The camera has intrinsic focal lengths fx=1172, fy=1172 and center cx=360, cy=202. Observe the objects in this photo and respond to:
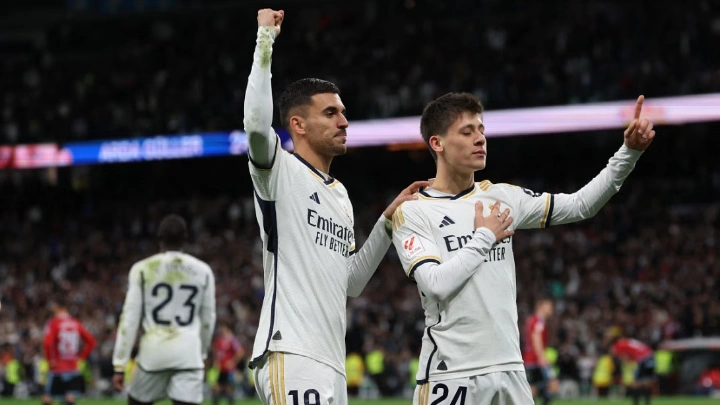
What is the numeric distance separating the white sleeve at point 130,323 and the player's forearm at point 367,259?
440 cm

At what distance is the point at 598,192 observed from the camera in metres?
5.66

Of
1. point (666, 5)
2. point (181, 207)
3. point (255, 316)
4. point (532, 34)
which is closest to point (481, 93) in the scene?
point (532, 34)

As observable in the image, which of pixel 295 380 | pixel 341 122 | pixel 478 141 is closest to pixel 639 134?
pixel 478 141

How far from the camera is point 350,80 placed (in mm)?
31672

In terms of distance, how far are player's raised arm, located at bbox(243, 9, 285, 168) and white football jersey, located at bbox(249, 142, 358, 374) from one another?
0.27 feet

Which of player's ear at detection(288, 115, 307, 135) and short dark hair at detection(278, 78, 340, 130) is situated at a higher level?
short dark hair at detection(278, 78, 340, 130)

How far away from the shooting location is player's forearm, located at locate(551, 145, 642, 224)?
5.61m

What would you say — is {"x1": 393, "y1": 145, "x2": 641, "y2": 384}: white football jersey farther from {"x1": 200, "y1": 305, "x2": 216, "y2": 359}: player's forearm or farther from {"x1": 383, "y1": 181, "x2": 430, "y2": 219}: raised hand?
{"x1": 200, "y1": 305, "x2": 216, "y2": 359}: player's forearm

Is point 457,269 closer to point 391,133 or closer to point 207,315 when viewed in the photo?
point 207,315

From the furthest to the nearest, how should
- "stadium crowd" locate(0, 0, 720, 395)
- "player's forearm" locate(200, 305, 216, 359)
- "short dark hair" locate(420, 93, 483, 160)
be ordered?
1. "stadium crowd" locate(0, 0, 720, 395)
2. "player's forearm" locate(200, 305, 216, 359)
3. "short dark hair" locate(420, 93, 483, 160)

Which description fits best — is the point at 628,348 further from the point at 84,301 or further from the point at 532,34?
the point at 84,301

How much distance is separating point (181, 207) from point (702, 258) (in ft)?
49.6

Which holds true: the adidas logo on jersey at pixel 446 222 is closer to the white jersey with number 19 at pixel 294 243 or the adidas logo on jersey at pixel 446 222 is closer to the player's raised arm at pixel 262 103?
the white jersey with number 19 at pixel 294 243

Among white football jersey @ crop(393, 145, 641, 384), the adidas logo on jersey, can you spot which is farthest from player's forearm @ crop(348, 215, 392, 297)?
the adidas logo on jersey
